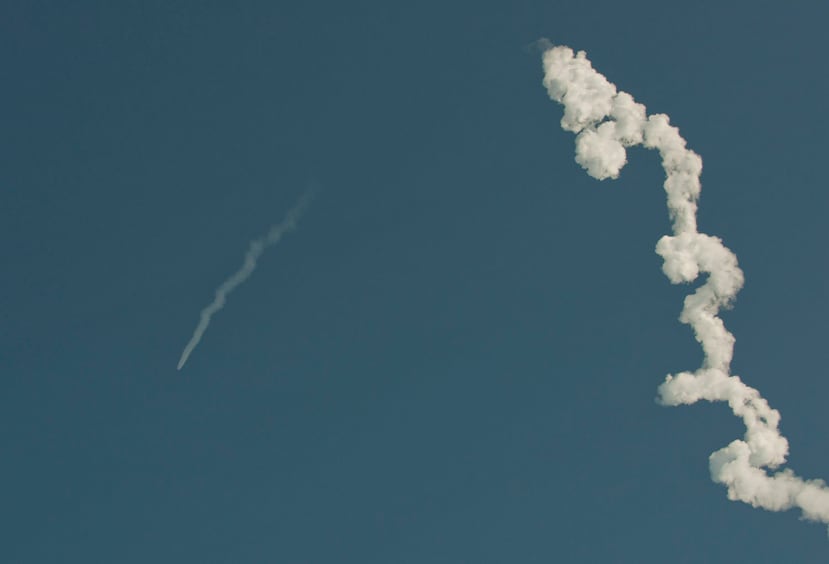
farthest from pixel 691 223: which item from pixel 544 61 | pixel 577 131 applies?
pixel 544 61

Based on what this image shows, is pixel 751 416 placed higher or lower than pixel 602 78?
lower

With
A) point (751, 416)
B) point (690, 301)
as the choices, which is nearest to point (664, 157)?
point (690, 301)

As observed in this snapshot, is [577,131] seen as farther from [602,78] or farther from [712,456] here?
[712,456]

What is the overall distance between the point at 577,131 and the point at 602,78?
5801mm

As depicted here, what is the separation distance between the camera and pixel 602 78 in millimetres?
117688

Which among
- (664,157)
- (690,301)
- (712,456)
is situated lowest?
(712,456)

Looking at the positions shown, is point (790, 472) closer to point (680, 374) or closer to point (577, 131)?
point (680, 374)

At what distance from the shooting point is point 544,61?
117m

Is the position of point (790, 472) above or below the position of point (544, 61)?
below

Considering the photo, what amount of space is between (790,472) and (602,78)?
143 feet

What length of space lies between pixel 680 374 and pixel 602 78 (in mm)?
30604

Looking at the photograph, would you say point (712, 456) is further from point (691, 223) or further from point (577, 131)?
point (577, 131)

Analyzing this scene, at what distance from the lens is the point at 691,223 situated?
11750 cm

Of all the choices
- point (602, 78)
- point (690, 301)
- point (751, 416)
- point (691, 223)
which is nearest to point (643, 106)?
point (602, 78)
